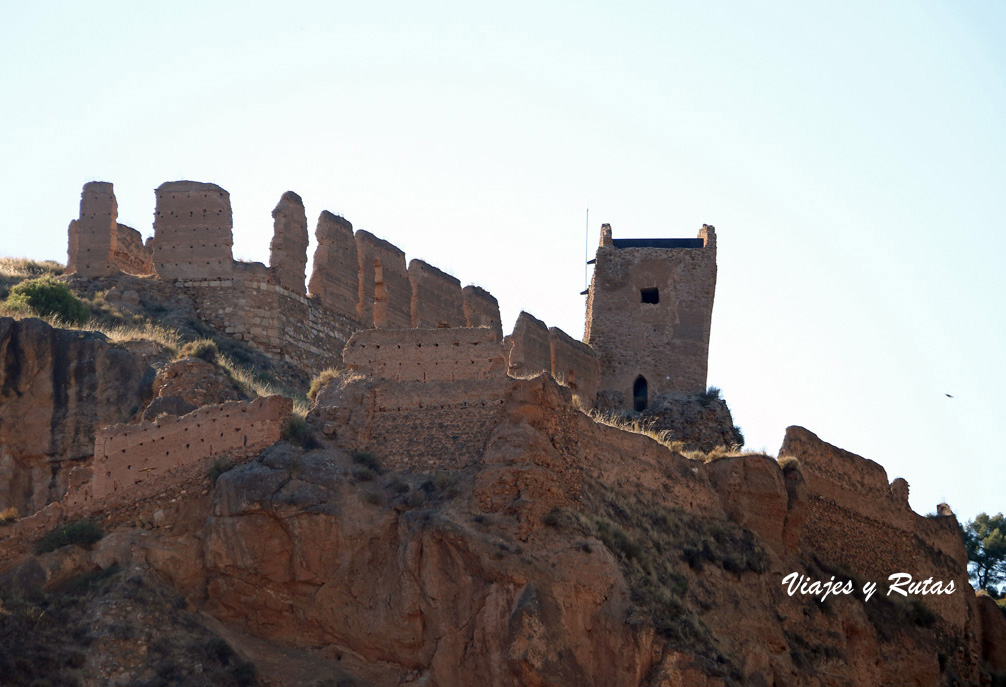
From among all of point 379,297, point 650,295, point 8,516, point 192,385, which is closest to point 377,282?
point 379,297

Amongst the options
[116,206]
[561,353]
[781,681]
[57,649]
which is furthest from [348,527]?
[116,206]

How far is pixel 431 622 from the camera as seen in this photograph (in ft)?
102

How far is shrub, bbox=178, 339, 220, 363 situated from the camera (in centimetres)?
3966

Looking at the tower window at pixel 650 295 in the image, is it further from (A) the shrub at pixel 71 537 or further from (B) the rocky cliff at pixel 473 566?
(A) the shrub at pixel 71 537

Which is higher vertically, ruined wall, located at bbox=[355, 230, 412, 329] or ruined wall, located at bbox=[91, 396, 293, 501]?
ruined wall, located at bbox=[355, 230, 412, 329]

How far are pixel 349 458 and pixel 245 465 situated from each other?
69.9 inches

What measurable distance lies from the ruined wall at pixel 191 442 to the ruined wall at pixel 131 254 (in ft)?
43.7

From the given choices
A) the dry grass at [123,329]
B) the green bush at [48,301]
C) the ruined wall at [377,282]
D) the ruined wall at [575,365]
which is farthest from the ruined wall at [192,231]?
the ruined wall at [575,365]

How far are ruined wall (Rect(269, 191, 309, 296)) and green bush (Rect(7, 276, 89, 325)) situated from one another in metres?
4.77

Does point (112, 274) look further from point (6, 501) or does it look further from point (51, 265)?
point (6, 501)

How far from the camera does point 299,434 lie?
33625 millimetres

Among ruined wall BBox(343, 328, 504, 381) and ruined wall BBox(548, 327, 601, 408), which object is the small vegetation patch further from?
ruined wall BBox(343, 328, 504, 381)

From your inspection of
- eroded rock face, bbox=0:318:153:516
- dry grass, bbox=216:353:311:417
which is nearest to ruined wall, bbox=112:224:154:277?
dry grass, bbox=216:353:311:417

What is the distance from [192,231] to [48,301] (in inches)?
166
